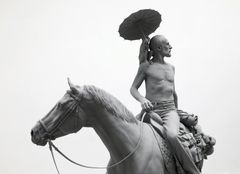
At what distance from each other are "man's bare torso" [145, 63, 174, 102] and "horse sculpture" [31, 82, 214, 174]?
1.78 ft

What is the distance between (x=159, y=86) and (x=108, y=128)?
0.81m

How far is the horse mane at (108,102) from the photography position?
8.36 ft

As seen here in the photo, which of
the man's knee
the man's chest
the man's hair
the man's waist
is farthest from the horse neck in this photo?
the man's hair

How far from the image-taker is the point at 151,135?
9.20ft

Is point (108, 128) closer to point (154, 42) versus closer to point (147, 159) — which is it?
point (147, 159)

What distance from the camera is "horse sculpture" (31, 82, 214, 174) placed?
8.13 ft

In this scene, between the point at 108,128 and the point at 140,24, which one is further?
the point at 140,24

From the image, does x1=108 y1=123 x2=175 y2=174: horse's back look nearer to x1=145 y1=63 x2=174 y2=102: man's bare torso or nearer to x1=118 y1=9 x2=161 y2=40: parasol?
x1=145 y1=63 x2=174 y2=102: man's bare torso

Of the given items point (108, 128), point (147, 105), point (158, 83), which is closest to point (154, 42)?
point (158, 83)

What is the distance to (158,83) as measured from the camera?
323 cm

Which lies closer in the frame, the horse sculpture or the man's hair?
the horse sculpture

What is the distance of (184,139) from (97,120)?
73 centimetres

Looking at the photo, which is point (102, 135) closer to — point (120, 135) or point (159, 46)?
point (120, 135)

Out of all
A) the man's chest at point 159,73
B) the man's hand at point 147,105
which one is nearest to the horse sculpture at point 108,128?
the man's hand at point 147,105
